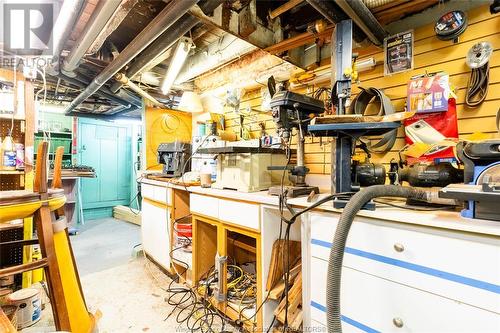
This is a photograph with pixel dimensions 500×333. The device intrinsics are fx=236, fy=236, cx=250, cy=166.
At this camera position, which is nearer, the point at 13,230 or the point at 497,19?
the point at 497,19

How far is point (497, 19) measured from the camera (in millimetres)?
1409

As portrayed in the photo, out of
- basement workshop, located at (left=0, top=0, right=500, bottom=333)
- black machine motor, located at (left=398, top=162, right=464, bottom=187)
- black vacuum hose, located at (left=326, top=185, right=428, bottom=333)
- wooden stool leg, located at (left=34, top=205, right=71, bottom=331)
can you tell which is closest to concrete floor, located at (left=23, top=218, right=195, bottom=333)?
basement workshop, located at (left=0, top=0, right=500, bottom=333)

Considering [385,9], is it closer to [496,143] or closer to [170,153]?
[496,143]

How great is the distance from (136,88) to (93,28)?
1.38m

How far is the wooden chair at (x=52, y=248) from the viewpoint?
1.21 m

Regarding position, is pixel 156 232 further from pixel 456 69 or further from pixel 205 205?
pixel 456 69

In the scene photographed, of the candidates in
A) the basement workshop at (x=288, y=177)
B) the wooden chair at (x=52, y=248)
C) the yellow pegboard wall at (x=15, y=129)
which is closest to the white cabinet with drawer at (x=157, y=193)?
the basement workshop at (x=288, y=177)

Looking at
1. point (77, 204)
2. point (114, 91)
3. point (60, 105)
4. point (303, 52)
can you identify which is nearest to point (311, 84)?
point (303, 52)

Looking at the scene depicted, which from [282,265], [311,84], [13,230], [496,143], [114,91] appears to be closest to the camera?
[496,143]

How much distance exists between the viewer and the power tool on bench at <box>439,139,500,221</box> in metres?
0.87

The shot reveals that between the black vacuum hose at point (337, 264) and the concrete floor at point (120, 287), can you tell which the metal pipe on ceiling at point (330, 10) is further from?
the concrete floor at point (120, 287)

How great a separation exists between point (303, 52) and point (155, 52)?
56.4 inches

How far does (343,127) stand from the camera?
3.83 feet

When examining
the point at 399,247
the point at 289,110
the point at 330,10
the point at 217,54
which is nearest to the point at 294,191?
the point at 289,110
